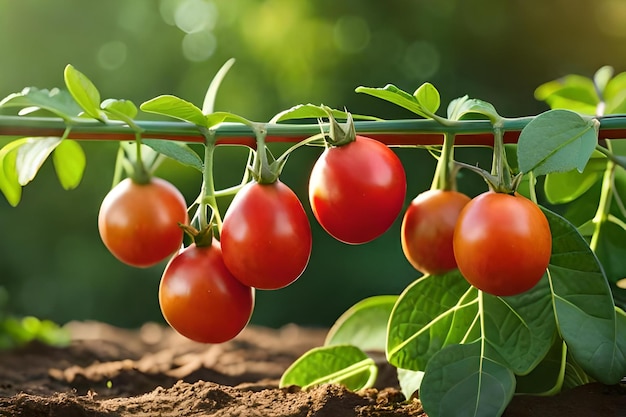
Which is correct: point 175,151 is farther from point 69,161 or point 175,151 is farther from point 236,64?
point 236,64

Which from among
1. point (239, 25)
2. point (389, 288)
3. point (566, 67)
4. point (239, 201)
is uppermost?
point (239, 25)

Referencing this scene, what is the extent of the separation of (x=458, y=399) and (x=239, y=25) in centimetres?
157

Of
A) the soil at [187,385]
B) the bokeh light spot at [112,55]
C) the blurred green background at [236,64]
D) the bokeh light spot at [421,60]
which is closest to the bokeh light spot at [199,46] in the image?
the blurred green background at [236,64]

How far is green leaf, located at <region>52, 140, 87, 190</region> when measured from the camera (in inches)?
28.7

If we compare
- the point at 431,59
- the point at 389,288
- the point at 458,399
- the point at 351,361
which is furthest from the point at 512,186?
the point at 431,59

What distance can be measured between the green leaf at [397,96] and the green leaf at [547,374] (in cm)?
26

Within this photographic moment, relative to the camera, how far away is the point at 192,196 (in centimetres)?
177

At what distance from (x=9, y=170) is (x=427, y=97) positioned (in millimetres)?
350

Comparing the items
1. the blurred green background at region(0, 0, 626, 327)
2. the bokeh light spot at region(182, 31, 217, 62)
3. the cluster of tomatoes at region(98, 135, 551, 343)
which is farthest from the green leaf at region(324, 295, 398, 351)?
the bokeh light spot at region(182, 31, 217, 62)

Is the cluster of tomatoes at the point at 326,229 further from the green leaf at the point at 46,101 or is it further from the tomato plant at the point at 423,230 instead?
the green leaf at the point at 46,101

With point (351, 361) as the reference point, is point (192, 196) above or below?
above

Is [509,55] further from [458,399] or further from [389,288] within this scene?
[458,399]

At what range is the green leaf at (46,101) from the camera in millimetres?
562

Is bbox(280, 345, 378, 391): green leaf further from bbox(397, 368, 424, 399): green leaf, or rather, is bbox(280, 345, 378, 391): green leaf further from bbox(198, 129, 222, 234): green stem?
bbox(198, 129, 222, 234): green stem
